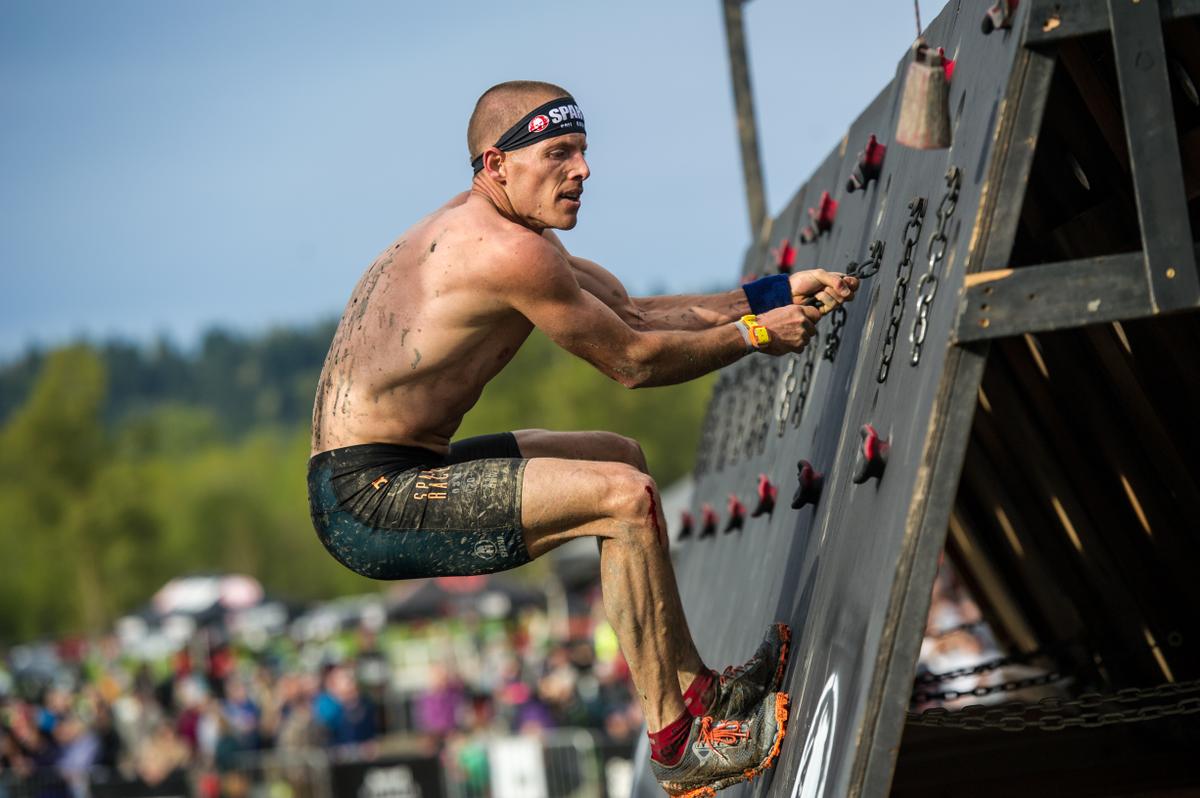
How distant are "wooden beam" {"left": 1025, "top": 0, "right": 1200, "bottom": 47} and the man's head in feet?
5.58

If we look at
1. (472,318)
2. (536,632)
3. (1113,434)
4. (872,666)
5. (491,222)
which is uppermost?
(491,222)

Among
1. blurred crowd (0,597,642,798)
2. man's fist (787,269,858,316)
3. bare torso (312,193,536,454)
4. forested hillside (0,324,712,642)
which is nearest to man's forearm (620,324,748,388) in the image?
man's fist (787,269,858,316)

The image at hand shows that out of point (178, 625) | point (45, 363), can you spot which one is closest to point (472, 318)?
point (178, 625)

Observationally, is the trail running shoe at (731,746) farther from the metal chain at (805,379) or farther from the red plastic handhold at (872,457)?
the metal chain at (805,379)

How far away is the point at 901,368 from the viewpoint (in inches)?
163

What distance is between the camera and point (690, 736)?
4781mm

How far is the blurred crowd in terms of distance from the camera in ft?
56.5

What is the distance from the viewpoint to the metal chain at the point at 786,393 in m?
6.68

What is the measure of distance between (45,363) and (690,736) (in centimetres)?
5598

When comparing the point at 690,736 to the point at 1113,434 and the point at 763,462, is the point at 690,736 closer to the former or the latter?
the point at 1113,434

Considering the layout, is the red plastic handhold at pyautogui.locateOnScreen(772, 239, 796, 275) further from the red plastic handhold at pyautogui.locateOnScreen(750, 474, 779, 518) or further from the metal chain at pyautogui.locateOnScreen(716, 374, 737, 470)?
the metal chain at pyautogui.locateOnScreen(716, 374, 737, 470)

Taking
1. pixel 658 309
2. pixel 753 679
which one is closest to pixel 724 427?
pixel 658 309

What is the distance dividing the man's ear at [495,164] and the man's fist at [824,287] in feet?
3.30

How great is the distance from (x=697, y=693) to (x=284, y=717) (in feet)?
49.3
